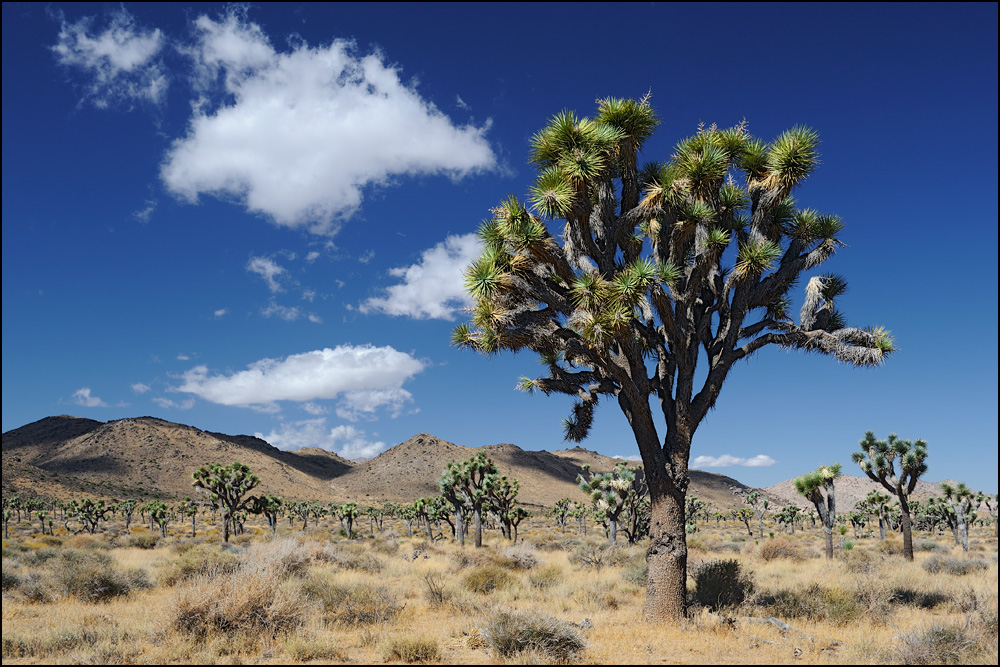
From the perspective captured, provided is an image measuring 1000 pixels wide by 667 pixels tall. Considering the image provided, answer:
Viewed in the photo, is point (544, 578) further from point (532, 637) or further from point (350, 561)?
point (532, 637)

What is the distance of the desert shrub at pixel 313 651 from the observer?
8.53 meters

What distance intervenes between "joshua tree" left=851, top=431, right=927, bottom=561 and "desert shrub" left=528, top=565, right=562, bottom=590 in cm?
1409

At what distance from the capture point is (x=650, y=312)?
36.6 feet

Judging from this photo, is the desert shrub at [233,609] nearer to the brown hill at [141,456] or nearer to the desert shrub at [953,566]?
the desert shrub at [953,566]

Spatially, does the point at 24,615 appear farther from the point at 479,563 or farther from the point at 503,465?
the point at 503,465

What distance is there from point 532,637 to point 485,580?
22.4ft

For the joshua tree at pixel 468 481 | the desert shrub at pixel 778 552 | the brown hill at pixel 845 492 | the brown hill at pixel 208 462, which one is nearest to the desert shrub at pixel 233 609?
the joshua tree at pixel 468 481

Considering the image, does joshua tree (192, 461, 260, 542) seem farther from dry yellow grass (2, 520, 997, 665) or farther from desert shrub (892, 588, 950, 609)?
desert shrub (892, 588, 950, 609)

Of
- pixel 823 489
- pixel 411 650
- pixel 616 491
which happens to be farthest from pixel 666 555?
pixel 823 489

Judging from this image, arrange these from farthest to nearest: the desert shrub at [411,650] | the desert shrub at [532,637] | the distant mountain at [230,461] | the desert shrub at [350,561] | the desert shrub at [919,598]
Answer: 1. the distant mountain at [230,461]
2. the desert shrub at [350,561]
3. the desert shrub at [919,598]
4. the desert shrub at [411,650]
5. the desert shrub at [532,637]

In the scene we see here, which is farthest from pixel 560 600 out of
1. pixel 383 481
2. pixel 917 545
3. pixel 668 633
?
pixel 383 481

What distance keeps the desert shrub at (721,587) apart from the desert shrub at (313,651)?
23.5 ft

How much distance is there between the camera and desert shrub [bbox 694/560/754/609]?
471 inches

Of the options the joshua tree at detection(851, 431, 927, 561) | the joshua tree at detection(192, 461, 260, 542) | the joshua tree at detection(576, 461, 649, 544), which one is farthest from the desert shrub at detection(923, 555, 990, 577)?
the joshua tree at detection(192, 461, 260, 542)
